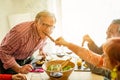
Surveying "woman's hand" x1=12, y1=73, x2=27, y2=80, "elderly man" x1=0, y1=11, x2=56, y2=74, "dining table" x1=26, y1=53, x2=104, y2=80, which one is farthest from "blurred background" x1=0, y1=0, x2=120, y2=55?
"woman's hand" x1=12, y1=73, x2=27, y2=80

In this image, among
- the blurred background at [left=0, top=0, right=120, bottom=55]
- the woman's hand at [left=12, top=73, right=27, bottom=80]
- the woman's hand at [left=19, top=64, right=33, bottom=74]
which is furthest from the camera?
the blurred background at [left=0, top=0, right=120, bottom=55]

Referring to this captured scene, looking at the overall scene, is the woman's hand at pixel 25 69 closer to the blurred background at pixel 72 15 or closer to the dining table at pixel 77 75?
the dining table at pixel 77 75

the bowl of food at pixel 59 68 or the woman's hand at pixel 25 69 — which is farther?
the woman's hand at pixel 25 69

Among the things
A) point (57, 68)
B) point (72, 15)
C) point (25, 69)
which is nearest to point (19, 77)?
point (25, 69)

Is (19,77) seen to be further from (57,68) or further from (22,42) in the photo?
(22,42)

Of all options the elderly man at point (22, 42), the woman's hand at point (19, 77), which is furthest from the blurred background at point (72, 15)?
the woman's hand at point (19, 77)

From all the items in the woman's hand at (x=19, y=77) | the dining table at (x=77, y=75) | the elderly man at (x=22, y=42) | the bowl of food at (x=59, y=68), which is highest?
the elderly man at (x=22, y=42)

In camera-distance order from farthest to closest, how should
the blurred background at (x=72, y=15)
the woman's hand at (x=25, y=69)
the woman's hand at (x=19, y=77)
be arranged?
1. the blurred background at (x=72, y=15)
2. the woman's hand at (x=25, y=69)
3. the woman's hand at (x=19, y=77)

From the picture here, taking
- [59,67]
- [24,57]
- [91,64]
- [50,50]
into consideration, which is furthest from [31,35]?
[50,50]

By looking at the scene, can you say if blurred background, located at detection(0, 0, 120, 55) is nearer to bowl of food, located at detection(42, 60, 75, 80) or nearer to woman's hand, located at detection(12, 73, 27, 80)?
bowl of food, located at detection(42, 60, 75, 80)

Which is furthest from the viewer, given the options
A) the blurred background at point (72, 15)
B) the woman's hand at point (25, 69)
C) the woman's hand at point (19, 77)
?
the blurred background at point (72, 15)

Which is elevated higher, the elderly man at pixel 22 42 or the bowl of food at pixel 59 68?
the elderly man at pixel 22 42

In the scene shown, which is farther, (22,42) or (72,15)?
(72,15)

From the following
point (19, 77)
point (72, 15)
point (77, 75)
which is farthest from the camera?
point (72, 15)
